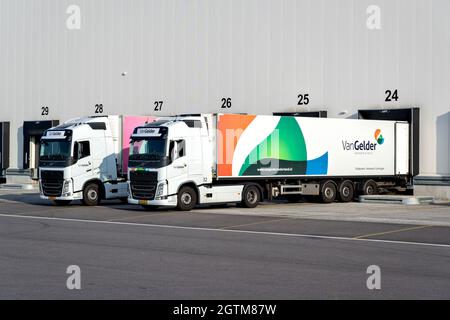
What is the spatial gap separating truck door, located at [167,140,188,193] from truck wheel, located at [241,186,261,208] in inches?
107

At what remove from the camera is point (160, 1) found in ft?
145

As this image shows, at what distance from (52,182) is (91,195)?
1.55m

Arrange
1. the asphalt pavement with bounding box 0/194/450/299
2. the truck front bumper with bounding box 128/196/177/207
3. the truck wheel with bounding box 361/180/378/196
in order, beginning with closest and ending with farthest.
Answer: the asphalt pavement with bounding box 0/194/450/299
the truck front bumper with bounding box 128/196/177/207
the truck wheel with bounding box 361/180/378/196

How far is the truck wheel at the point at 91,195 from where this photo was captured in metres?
30.6

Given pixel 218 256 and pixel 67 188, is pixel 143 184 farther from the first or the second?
pixel 218 256

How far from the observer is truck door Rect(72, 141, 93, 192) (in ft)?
99.1

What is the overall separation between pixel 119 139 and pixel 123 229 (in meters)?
10.6

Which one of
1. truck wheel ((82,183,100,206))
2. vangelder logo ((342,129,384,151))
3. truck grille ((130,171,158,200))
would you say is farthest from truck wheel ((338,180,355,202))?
truck wheel ((82,183,100,206))

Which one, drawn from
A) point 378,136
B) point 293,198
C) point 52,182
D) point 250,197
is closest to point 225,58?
point 293,198

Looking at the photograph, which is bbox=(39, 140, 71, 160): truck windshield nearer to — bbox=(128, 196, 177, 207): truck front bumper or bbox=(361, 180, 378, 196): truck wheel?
bbox=(128, 196, 177, 207): truck front bumper

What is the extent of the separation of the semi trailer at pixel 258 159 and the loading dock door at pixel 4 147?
24733 mm

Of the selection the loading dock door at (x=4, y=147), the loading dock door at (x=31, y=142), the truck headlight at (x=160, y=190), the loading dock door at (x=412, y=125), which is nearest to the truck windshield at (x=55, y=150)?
the truck headlight at (x=160, y=190)

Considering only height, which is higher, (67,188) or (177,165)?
(177,165)

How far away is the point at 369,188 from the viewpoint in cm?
3356
